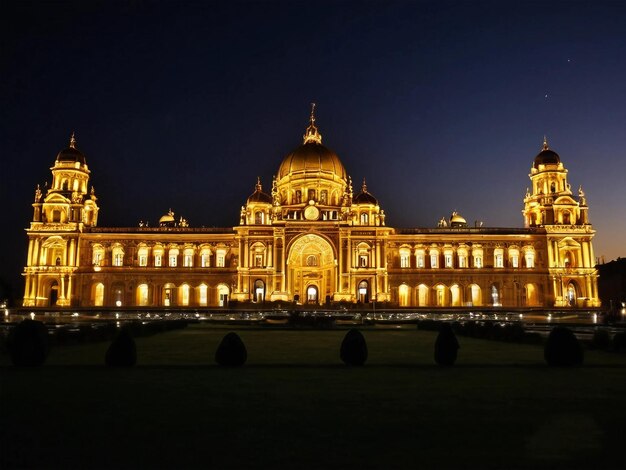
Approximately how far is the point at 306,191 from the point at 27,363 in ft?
190

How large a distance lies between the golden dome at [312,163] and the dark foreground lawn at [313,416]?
2271 inches

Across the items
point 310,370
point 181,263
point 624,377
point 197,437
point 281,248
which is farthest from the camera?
point 181,263

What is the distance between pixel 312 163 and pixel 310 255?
12.1 meters

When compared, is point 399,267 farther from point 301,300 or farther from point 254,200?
point 254,200

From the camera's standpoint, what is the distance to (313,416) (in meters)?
8.62

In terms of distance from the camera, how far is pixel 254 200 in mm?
69812

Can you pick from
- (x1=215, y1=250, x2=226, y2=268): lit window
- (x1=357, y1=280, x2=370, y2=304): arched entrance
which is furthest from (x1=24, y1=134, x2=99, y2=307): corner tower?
(x1=357, y1=280, x2=370, y2=304): arched entrance

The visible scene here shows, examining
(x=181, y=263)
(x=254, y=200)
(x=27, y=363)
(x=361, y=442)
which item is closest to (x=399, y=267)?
(x=254, y=200)

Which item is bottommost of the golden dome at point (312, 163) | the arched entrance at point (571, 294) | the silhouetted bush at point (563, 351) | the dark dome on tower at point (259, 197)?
the silhouetted bush at point (563, 351)

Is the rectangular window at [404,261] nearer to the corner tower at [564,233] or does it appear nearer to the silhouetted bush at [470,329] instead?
the corner tower at [564,233]

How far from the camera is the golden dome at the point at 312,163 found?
236 ft

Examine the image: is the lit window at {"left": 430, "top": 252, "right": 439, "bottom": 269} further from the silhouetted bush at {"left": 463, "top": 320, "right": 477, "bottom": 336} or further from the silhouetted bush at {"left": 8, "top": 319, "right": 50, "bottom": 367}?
the silhouetted bush at {"left": 8, "top": 319, "right": 50, "bottom": 367}

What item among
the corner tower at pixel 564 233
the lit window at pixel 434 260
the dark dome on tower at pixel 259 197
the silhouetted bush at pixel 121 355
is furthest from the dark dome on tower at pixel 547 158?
the silhouetted bush at pixel 121 355

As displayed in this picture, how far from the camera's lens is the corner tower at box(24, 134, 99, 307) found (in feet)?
216
